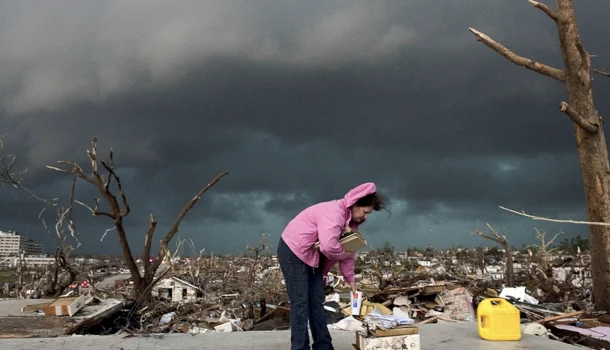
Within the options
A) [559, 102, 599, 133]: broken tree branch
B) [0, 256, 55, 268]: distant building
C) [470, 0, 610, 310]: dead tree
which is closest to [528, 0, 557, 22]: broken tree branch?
[470, 0, 610, 310]: dead tree

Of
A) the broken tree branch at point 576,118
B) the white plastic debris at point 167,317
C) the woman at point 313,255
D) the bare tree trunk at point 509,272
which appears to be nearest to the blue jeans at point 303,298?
the woman at point 313,255

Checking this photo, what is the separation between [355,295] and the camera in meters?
4.96

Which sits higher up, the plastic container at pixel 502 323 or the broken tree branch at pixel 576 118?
the broken tree branch at pixel 576 118

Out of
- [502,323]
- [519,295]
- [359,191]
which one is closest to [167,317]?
[502,323]

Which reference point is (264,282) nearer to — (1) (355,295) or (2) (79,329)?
(2) (79,329)

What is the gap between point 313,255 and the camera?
475 cm

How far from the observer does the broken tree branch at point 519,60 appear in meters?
9.66

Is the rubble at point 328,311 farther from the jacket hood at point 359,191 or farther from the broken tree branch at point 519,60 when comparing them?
the broken tree branch at point 519,60

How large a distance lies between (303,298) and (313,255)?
38 cm

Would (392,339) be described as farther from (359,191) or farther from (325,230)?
(359,191)

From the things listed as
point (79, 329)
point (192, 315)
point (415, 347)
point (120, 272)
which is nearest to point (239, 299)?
point (192, 315)

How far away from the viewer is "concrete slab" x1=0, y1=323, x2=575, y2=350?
18.7ft

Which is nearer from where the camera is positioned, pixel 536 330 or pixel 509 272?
pixel 536 330

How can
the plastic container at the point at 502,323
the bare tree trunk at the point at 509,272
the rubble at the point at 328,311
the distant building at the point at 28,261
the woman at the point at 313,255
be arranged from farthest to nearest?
the distant building at the point at 28,261 → the bare tree trunk at the point at 509,272 → the rubble at the point at 328,311 → the plastic container at the point at 502,323 → the woman at the point at 313,255
